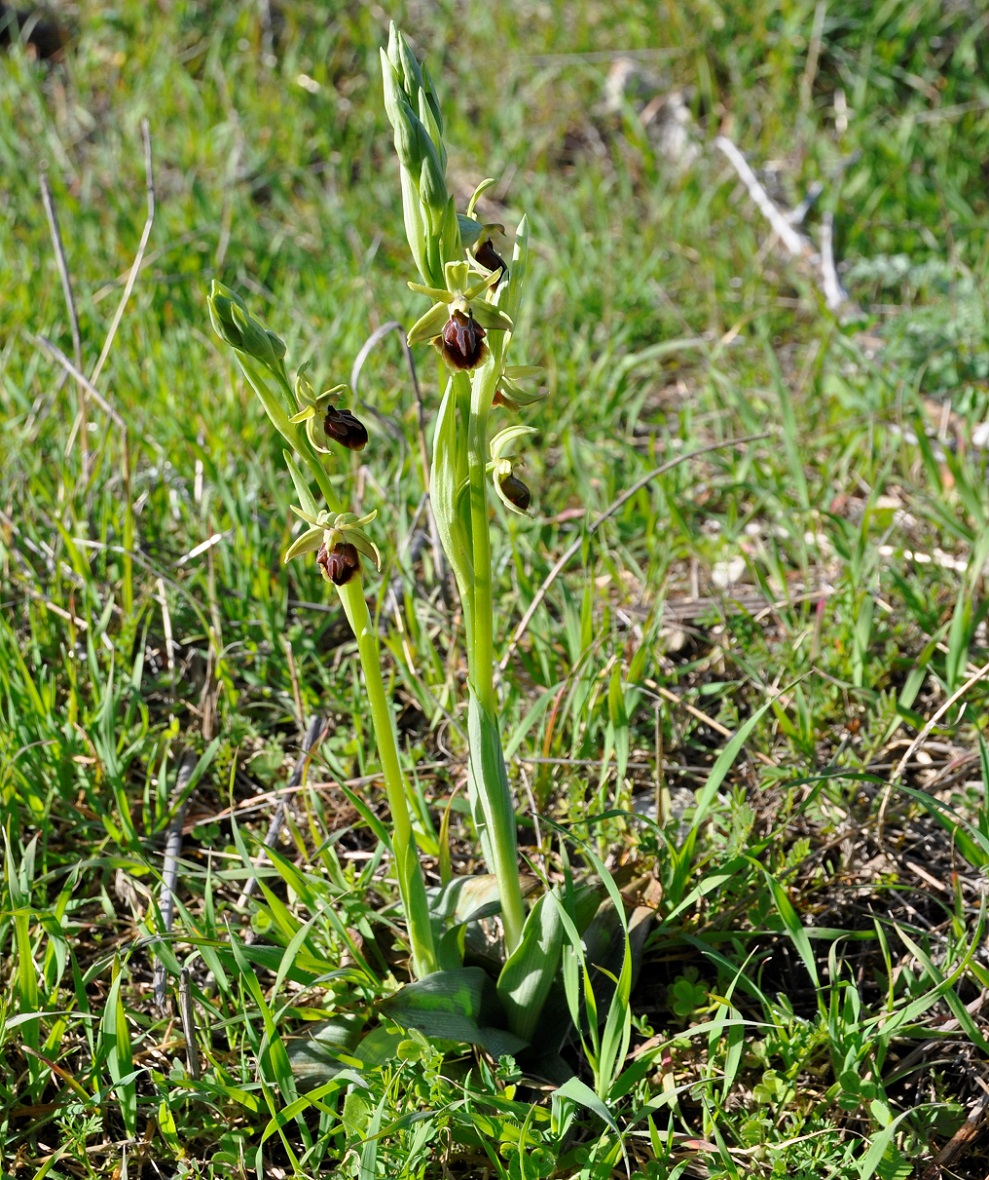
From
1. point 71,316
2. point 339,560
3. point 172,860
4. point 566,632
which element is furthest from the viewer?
point 71,316

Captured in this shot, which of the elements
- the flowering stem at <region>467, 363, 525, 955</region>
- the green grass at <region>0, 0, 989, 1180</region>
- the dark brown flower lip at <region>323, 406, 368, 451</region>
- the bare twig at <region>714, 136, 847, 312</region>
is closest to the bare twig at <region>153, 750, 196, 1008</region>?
the green grass at <region>0, 0, 989, 1180</region>

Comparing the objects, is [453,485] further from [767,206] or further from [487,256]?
A: [767,206]

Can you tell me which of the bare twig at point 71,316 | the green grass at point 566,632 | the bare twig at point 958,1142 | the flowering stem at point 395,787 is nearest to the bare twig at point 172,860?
the green grass at point 566,632

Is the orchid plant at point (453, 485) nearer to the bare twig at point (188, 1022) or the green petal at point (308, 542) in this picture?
the green petal at point (308, 542)

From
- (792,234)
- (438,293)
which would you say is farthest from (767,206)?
(438,293)

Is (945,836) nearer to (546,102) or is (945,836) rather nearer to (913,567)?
(913,567)

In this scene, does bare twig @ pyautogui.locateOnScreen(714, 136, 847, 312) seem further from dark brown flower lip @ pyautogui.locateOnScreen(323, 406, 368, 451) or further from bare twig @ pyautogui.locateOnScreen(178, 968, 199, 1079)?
bare twig @ pyautogui.locateOnScreen(178, 968, 199, 1079)

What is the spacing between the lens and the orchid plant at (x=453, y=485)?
1.22 metres

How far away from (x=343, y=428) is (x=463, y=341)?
186mm

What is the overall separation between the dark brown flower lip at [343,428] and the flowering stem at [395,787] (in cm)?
18

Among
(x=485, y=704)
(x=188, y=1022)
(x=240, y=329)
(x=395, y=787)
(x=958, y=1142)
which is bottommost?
(x=958, y=1142)

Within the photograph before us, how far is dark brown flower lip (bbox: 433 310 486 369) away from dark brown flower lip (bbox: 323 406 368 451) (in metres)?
0.15

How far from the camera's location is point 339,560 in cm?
131

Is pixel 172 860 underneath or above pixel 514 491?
underneath
